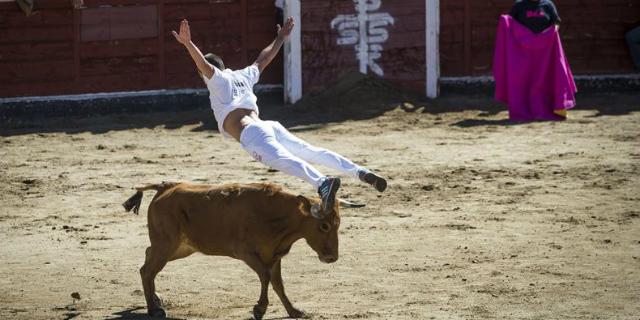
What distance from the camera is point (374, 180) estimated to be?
22.0ft

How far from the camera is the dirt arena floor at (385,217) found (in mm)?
6570

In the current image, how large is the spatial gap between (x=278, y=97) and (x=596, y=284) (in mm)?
8288

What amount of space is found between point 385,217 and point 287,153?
2024 millimetres

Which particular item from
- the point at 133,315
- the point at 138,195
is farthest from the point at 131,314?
the point at 138,195

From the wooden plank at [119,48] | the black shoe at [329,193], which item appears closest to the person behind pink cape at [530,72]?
the wooden plank at [119,48]

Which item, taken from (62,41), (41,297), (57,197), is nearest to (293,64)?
(62,41)

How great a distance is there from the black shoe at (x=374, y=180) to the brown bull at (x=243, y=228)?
0.56 m

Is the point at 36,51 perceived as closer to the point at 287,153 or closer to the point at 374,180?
the point at 287,153

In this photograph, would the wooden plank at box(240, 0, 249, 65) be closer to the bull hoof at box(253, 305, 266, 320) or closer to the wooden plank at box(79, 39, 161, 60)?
the wooden plank at box(79, 39, 161, 60)

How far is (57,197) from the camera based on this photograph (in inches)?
380

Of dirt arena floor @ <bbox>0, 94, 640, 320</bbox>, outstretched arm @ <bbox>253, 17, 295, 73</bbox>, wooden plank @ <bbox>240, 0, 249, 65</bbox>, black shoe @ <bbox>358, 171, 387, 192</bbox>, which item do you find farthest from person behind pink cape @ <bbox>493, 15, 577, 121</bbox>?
black shoe @ <bbox>358, 171, 387, 192</bbox>

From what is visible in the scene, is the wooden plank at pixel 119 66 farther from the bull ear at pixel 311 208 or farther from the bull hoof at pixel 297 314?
the bull hoof at pixel 297 314

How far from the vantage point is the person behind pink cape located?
1327 cm

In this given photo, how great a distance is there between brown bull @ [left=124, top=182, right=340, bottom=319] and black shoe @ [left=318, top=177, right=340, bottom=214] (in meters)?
0.04
